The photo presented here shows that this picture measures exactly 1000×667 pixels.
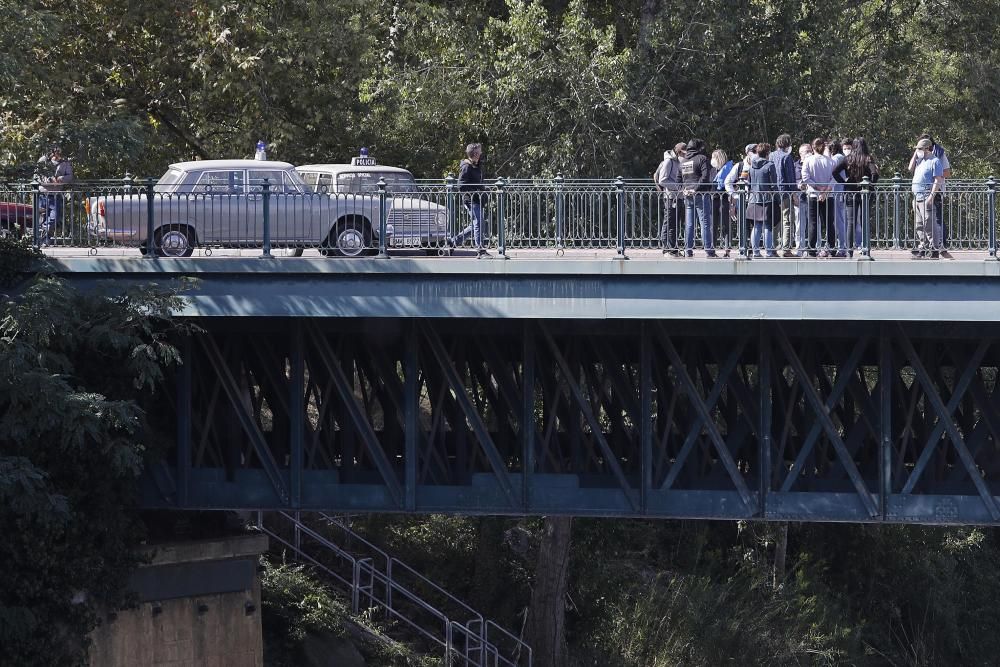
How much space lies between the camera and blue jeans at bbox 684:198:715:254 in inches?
697

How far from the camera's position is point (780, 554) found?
31.9 metres

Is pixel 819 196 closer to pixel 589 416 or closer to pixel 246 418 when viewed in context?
pixel 589 416

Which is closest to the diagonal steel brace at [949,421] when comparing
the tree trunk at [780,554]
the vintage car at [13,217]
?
the vintage car at [13,217]

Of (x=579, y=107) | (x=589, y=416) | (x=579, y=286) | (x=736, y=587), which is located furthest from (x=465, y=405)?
(x=736, y=587)

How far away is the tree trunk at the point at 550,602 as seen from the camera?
2655 cm

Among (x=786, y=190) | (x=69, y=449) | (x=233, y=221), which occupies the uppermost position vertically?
(x=786, y=190)

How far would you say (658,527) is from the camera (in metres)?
32.0

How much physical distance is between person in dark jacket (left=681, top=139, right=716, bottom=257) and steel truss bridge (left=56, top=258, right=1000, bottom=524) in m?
1.01

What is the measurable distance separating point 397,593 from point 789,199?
12119mm

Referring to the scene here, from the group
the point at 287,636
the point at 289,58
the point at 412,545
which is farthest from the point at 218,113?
Answer: the point at 287,636

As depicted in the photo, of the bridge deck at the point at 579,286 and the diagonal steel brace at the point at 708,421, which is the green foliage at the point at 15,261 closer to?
the bridge deck at the point at 579,286

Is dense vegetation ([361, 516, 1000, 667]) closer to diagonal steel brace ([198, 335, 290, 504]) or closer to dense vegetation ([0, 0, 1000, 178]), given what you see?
dense vegetation ([0, 0, 1000, 178])

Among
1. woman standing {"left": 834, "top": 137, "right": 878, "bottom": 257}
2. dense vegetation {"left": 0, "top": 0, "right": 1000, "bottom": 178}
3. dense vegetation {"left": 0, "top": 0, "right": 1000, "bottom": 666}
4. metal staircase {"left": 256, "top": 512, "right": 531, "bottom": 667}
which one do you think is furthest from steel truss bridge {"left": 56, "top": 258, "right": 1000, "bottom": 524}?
dense vegetation {"left": 0, "top": 0, "right": 1000, "bottom": 178}

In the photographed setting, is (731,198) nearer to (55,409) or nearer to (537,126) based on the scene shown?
(55,409)
